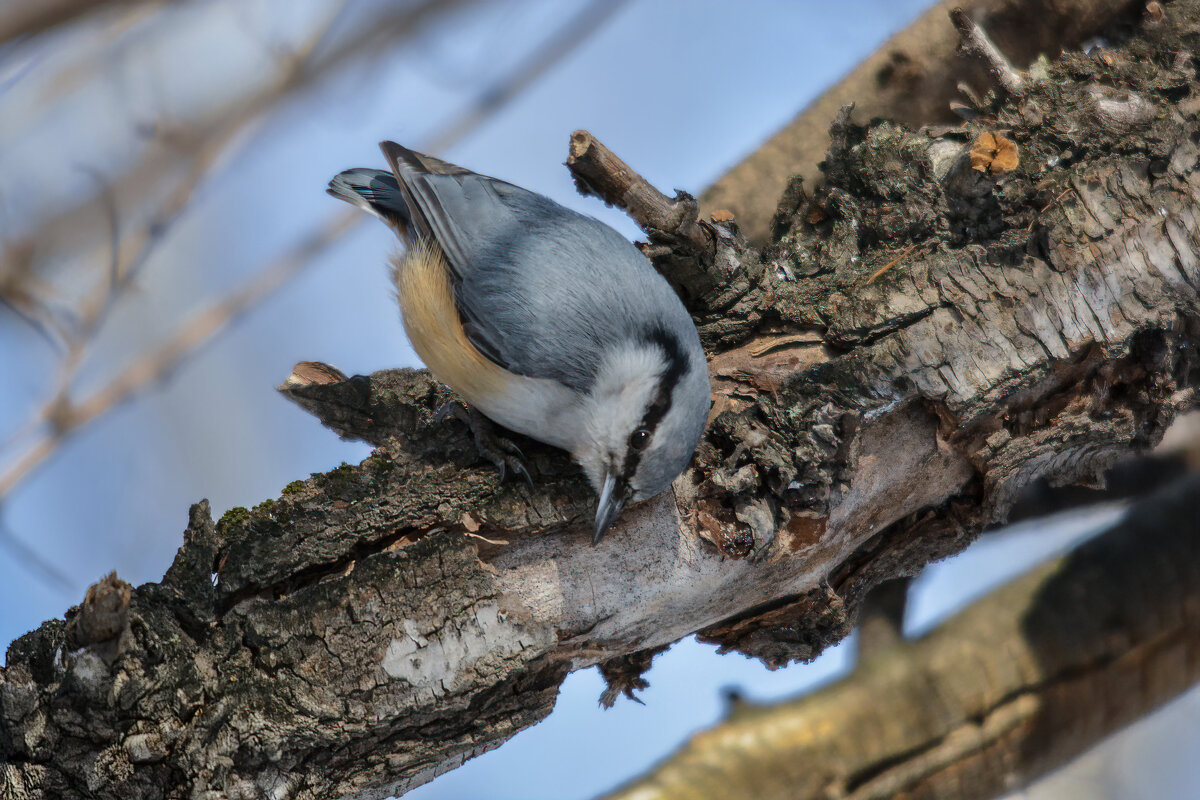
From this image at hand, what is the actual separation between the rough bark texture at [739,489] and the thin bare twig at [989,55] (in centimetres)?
6

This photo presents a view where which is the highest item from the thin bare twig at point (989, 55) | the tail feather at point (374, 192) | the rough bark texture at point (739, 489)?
the tail feather at point (374, 192)

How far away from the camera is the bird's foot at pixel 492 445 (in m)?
1.68

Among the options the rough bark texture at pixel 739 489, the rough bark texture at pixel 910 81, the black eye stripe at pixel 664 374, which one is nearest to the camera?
the rough bark texture at pixel 739 489

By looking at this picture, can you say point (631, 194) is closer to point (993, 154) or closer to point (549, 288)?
point (549, 288)

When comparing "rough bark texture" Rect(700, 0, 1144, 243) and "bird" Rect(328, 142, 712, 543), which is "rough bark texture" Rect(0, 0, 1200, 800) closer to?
"bird" Rect(328, 142, 712, 543)

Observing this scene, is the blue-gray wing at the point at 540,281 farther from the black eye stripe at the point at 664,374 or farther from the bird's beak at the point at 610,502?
the bird's beak at the point at 610,502

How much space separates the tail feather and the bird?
23 cm

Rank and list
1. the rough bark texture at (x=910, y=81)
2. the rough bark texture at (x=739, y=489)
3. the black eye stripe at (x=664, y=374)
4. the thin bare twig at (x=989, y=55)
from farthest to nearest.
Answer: the rough bark texture at (x=910, y=81) < the thin bare twig at (x=989, y=55) < the black eye stripe at (x=664, y=374) < the rough bark texture at (x=739, y=489)

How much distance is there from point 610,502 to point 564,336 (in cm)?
41

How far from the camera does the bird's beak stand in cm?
162

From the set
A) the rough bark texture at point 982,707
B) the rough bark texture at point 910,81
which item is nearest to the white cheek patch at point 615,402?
the rough bark texture at point 910,81

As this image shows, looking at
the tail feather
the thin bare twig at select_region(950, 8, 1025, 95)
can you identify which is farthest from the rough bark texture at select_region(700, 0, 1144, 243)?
the tail feather

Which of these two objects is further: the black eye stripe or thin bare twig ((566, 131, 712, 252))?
thin bare twig ((566, 131, 712, 252))

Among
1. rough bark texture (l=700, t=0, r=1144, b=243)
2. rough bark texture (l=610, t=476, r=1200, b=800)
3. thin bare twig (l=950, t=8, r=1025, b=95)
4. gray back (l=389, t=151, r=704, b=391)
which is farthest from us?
rough bark texture (l=700, t=0, r=1144, b=243)
